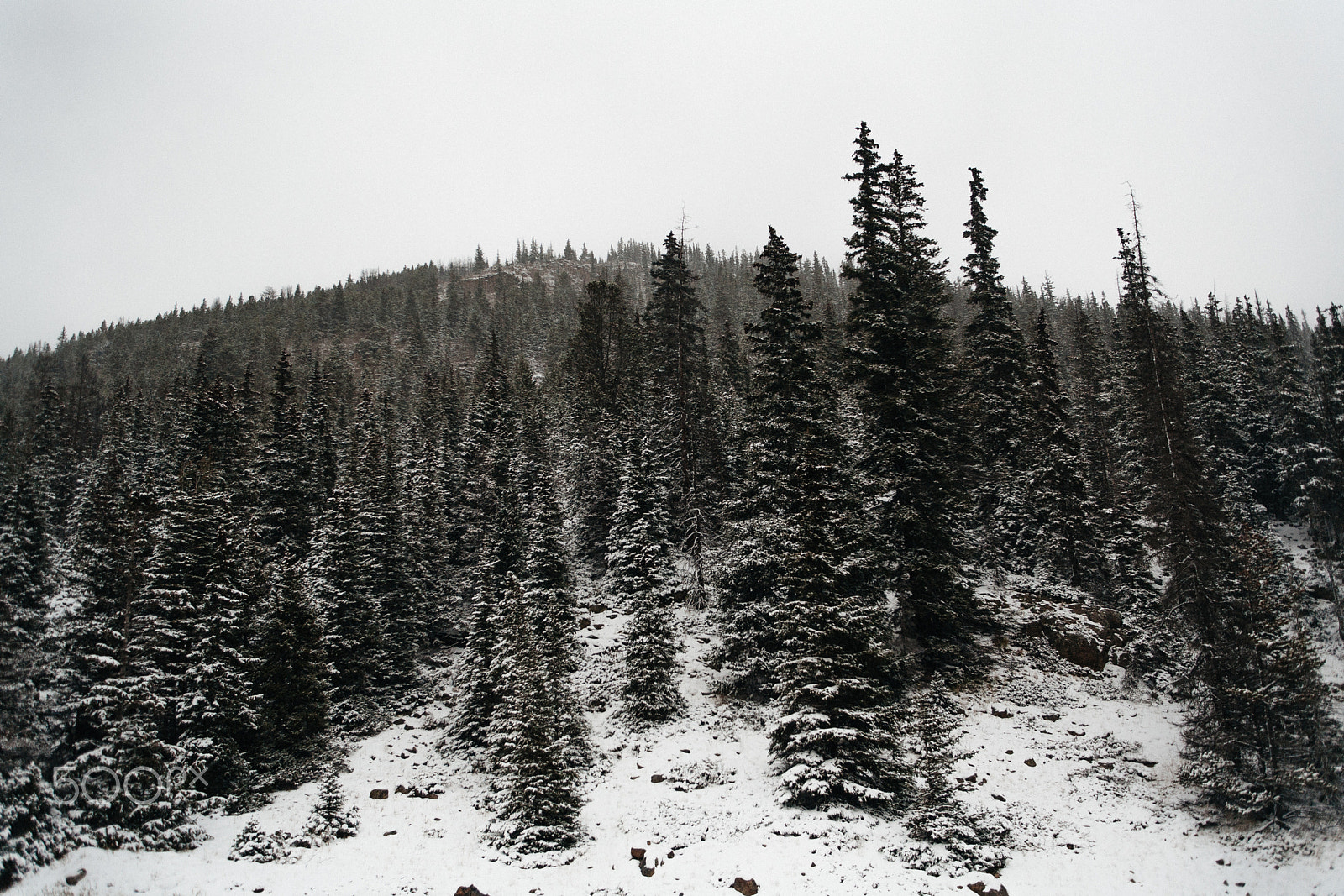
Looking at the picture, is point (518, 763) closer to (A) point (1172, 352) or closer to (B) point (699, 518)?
(B) point (699, 518)

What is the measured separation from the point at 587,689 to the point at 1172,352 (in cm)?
2731

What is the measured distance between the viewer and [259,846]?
16906mm

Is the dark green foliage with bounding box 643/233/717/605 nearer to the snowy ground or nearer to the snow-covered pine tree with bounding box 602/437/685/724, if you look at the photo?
the snow-covered pine tree with bounding box 602/437/685/724

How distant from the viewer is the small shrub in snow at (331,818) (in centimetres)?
1814

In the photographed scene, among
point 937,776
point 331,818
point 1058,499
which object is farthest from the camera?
point 1058,499

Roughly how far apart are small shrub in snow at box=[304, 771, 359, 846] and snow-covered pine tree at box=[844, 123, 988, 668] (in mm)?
19581

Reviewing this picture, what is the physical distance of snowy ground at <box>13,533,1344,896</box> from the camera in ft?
43.8

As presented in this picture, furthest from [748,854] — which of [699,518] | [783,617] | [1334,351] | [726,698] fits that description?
[1334,351]

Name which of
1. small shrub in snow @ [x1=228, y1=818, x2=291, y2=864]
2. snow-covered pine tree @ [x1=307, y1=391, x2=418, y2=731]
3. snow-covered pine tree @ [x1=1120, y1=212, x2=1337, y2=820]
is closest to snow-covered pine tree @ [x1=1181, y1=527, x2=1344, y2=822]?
snow-covered pine tree @ [x1=1120, y1=212, x2=1337, y2=820]

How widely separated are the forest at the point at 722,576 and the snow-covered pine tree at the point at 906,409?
13cm

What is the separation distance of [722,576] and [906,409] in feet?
33.9

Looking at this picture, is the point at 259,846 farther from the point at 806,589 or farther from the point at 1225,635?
the point at 1225,635

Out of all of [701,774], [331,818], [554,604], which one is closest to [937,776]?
[701,774]

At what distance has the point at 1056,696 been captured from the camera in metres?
21.3
